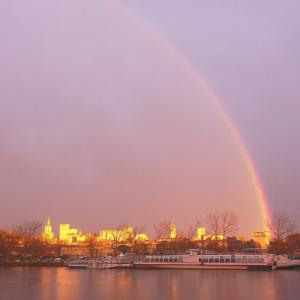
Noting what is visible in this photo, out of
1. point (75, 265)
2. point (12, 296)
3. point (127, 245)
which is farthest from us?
point (127, 245)

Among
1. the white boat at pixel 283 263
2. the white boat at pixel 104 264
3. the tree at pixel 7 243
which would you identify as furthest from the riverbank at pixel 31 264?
the white boat at pixel 283 263

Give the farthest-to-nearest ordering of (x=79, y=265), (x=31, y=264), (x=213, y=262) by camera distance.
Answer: (x=31, y=264) < (x=79, y=265) < (x=213, y=262)

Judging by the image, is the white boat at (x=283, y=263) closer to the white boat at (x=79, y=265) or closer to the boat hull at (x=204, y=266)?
the boat hull at (x=204, y=266)

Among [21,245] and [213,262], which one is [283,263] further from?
[21,245]

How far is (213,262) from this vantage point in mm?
90750

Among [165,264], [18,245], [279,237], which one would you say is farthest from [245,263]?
[18,245]

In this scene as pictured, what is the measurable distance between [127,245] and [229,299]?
111 metres

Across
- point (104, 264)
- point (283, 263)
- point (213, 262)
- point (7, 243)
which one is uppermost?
point (7, 243)

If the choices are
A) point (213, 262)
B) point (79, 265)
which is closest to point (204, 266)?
point (213, 262)

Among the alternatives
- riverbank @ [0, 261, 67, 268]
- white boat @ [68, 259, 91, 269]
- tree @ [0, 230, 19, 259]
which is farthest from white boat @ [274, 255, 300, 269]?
tree @ [0, 230, 19, 259]

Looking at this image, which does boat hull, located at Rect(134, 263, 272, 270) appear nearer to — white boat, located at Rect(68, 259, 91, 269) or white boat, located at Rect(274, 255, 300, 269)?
white boat, located at Rect(274, 255, 300, 269)

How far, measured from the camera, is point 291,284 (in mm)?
52938

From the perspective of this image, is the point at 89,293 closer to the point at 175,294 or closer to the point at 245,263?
the point at 175,294

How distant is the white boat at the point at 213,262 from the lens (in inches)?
3366
